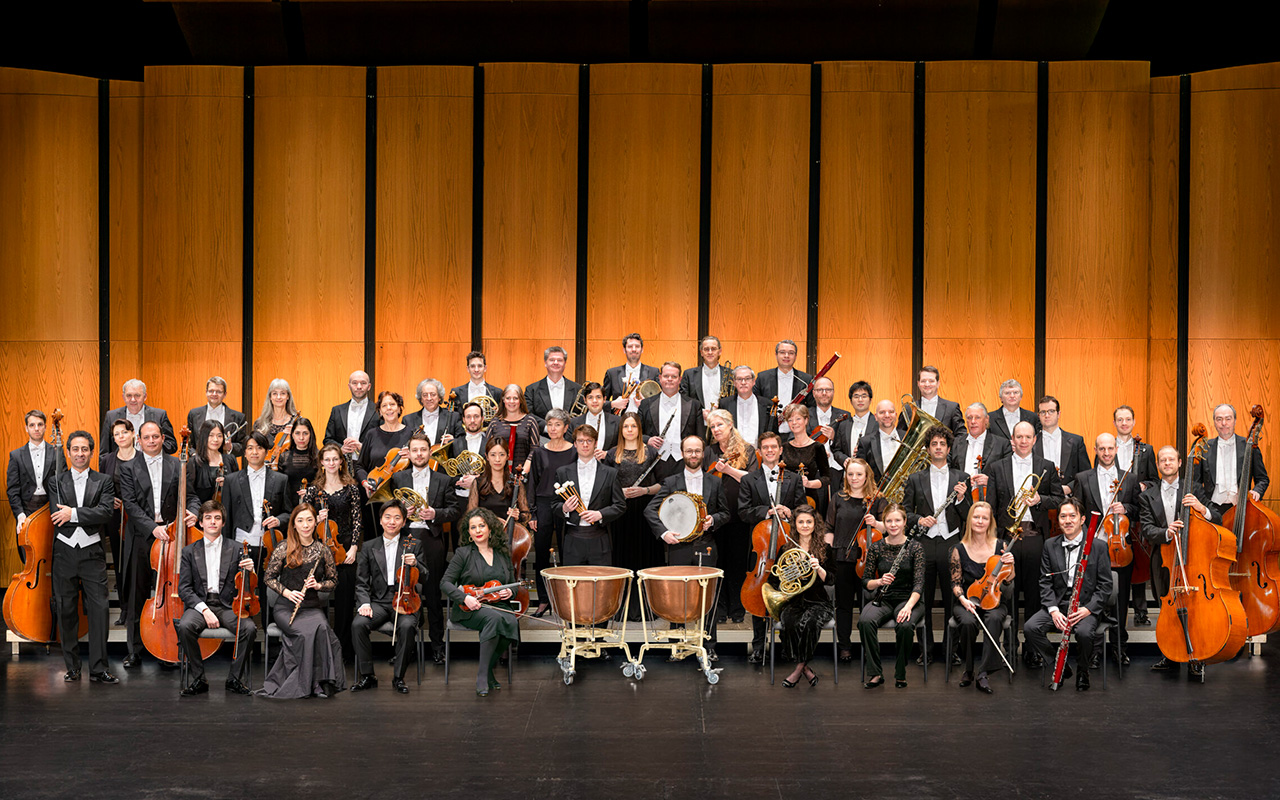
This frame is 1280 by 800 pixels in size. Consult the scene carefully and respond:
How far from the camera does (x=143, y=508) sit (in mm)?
6023

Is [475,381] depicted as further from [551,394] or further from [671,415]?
[671,415]

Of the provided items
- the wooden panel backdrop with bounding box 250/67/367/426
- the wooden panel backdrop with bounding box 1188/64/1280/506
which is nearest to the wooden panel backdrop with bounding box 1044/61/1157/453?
the wooden panel backdrop with bounding box 1188/64/1280/506

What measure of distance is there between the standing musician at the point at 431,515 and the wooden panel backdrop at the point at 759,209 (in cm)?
260

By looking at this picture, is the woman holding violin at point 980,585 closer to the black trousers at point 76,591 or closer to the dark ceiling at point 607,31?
the dark ceiling at point 607,31

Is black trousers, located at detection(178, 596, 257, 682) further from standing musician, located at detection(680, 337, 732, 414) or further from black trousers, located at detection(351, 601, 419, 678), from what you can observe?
standing musician, located at detection(680, 337, 732, 414)

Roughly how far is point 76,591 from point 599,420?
2.80 metres

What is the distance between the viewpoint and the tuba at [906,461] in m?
6.09

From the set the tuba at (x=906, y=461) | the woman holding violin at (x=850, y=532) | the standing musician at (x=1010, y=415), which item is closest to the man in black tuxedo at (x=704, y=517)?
the woman holding violin at (x=850, y=532)

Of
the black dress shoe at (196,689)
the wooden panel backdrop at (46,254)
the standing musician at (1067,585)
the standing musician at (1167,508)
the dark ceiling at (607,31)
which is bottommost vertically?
the black dress shoe at (196,689)

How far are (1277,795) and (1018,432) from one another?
7.60 feet

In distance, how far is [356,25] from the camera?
8.27m

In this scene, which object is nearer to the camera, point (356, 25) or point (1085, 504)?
point (1085, 504)

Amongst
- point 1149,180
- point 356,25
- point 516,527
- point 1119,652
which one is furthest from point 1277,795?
point 356,25

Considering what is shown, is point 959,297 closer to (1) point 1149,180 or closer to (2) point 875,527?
(1) point 1149,180
